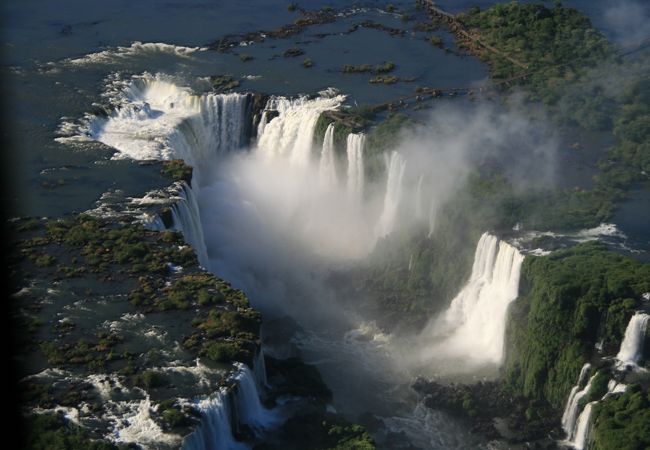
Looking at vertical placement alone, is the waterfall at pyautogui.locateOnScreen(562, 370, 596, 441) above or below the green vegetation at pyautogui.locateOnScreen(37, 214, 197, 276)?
below

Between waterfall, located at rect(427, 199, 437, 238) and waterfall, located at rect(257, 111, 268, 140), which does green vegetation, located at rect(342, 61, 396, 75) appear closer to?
waterfall, located at rect(257, 111, 268, 140)

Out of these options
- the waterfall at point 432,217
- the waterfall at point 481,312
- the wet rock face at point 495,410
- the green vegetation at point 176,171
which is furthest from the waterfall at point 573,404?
the green vegetation at point 176,171

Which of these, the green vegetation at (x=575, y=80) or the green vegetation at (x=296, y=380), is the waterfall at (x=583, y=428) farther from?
the green vegetation at (x=575, y=80)

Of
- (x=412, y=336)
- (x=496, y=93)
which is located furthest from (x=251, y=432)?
(x=496, y=93)

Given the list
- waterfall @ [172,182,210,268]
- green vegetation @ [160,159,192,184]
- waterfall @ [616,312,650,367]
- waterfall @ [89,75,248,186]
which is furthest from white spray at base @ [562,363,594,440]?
waterfall @ [89,75,248,186]

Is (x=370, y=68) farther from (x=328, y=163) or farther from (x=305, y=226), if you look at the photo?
(x=305, y=226)
